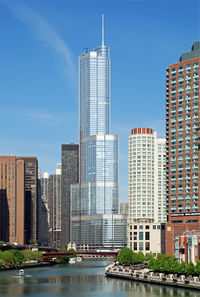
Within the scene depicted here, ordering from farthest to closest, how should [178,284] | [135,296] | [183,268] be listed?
[183,268]
[178,284]
[135,296]

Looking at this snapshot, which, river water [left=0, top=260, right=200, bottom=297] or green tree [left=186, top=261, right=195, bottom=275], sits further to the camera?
green tree [left=186, top=261, right=195, bottom=275]

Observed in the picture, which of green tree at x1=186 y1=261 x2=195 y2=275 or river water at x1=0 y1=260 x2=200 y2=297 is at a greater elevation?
green tree at x1=186 y1=261 x2=195 y2=275

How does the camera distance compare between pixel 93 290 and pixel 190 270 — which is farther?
pixel 190 270

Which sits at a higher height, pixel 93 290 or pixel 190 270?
pixel 190 270

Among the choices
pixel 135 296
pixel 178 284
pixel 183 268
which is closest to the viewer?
pixel 135 296

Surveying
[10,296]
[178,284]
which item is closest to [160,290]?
[178,284]

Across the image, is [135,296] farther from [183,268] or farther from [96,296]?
[183,268]

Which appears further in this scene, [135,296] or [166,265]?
[166,265]

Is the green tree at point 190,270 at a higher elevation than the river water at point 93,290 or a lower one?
higher

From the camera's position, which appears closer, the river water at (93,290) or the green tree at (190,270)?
the river water at (93,290)

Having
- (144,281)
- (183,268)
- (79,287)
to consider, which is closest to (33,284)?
(79,287)

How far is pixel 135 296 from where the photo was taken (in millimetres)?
158625

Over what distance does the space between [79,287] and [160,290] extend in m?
28.3

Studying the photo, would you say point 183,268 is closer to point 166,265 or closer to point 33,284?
point 166,265
